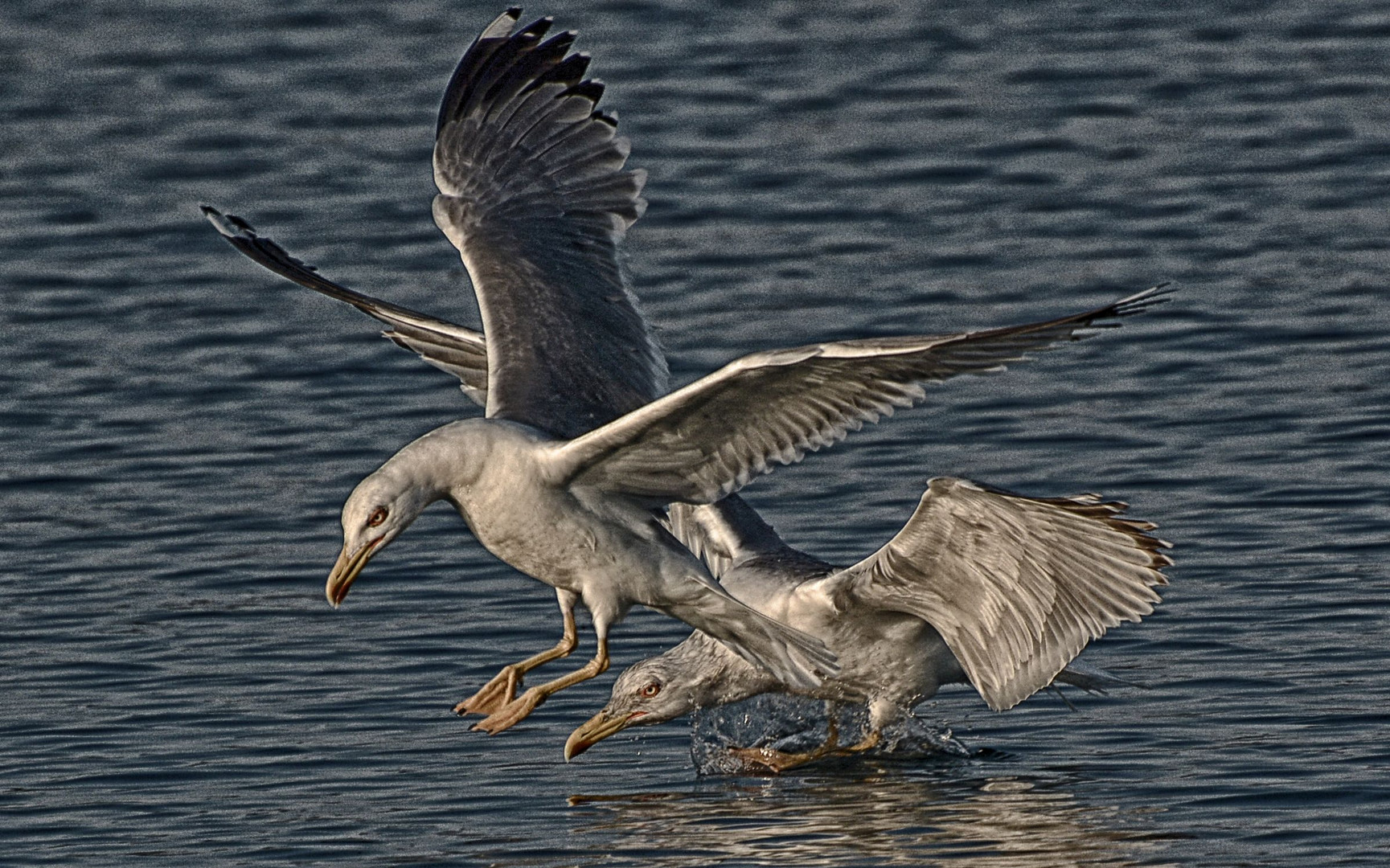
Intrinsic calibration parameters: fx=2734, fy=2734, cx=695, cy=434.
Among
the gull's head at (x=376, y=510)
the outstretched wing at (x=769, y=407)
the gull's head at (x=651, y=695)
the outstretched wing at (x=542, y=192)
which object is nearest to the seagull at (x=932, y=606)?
the gull's head at (x=651, y=695)

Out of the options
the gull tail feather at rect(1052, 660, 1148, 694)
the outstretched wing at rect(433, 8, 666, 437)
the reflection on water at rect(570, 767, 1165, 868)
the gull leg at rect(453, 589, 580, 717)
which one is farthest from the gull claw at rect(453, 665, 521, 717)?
the gull tail feather at rect(1052, 660, 1148, 694)

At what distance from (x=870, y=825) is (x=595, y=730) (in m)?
1.29

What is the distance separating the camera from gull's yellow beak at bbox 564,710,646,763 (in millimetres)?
10094

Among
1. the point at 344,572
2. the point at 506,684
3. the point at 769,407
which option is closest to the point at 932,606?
the point at 769,407

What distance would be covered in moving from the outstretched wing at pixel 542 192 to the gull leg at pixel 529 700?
53.5 inches

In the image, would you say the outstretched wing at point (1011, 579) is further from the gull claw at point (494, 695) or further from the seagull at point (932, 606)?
the gull claw at point (494, 695)

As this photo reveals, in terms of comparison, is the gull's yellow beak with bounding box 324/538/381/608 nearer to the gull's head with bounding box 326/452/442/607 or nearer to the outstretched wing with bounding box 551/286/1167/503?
the gull's head with bounding box 326/452/442/607

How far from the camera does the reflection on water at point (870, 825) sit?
29.4ft

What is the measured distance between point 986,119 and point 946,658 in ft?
33.5

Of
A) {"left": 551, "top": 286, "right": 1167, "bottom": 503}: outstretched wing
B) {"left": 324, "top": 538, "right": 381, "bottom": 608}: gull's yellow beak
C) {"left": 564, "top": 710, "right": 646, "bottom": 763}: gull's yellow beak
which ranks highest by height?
{"left": 551, "top": 286, "right": 1167, "bottom": 503}: outstretched wing

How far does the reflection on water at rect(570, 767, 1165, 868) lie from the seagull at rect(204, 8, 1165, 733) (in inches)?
18.9

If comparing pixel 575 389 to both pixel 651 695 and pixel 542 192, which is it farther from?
pixel 542 192

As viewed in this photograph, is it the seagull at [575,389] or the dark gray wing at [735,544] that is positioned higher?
the seagull at [575,389]

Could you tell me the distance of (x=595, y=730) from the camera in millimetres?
10234
